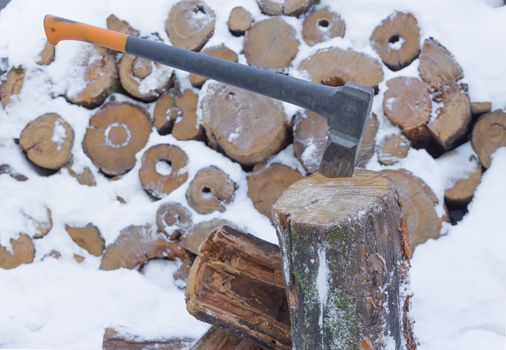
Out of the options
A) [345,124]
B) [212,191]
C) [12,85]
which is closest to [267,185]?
[212,191]

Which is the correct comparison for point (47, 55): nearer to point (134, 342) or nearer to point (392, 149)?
point (134, 342)

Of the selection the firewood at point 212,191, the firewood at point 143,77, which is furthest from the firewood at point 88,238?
the firewood at point 143,77

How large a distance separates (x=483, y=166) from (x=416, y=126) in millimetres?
257

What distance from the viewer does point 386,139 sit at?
6.50 ft

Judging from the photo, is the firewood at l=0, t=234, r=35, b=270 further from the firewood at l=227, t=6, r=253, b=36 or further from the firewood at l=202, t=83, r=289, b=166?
the firewood at l=227, t=6, r=253, b=36

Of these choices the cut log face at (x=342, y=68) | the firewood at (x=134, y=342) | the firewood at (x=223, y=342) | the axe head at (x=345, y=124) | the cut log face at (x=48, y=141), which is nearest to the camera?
the axe head at (x=345, y=124)

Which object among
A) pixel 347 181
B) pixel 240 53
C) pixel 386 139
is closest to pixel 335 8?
pixel 240 53

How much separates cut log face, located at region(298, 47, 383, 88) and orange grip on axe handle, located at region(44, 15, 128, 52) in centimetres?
70

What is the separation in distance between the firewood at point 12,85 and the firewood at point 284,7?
100 centimetres

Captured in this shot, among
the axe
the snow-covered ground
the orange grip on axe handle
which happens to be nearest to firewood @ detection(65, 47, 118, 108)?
the snow-covered ground

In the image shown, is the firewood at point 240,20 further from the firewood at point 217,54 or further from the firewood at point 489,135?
the firewood at point 489,135

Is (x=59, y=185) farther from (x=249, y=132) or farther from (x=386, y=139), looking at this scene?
(x=386, y=139)

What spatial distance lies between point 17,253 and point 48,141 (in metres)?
0.44

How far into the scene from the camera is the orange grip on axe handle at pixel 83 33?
1672 mm
